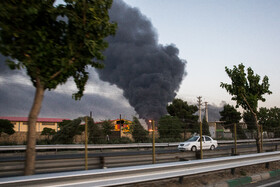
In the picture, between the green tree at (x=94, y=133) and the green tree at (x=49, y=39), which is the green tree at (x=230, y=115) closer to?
the green tree at (x=94, y=133)

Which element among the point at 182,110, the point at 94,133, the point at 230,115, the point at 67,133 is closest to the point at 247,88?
the point at 94,133

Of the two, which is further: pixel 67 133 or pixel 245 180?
pixel 67 133

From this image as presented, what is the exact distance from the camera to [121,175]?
560 cm

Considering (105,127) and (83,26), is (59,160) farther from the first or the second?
(105,127)

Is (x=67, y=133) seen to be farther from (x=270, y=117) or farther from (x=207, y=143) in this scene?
(x=270, y=117)

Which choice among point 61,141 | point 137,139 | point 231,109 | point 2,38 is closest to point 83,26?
point 2,38

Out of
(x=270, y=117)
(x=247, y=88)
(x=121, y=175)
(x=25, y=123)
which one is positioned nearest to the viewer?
(x=121, y=175)

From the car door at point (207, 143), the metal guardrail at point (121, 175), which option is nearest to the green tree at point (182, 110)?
the car door at point (207, 143)

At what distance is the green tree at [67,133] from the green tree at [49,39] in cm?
1374

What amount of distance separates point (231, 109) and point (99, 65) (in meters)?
70.2

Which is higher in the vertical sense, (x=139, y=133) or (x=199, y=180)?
(x=139, y=133)

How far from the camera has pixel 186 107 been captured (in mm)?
62312

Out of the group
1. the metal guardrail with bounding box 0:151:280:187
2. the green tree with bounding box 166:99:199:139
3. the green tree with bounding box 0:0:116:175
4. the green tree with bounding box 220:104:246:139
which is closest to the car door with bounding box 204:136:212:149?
the metal guardrail with bounding box 0:151:280:187

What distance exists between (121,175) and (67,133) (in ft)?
53.4
